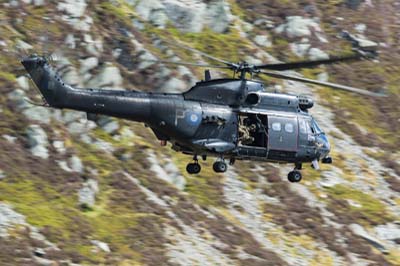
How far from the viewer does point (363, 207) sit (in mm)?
48750

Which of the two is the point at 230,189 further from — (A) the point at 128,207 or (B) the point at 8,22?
(B) the point at 8,22

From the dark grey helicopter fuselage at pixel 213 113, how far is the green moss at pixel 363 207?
1206 centimetres

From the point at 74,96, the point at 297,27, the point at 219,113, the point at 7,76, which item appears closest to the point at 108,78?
the point at 7,76

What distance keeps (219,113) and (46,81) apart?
21.4 ft

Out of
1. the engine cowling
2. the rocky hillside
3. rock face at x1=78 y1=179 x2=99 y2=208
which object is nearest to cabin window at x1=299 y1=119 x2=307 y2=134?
the engine cowling

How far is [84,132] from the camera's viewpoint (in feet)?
155

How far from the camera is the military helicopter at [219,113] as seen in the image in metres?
32.4

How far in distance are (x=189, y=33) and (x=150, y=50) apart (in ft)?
16.5

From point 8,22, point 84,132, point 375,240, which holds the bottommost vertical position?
point 375,240

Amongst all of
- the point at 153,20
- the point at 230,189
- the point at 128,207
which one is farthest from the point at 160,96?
the point at 153,20

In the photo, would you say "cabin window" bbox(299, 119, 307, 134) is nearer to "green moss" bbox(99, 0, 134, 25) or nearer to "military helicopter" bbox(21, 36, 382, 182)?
"military helicopter" bbox(21, 36, 382, 182)

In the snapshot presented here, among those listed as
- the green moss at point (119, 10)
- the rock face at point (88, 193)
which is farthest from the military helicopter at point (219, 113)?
the green moss at point (119, 10)

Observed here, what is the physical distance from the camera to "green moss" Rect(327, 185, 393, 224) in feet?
158

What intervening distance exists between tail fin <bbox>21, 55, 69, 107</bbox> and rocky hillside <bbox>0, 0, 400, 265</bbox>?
28.0 feet
